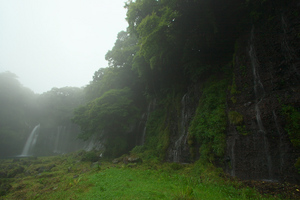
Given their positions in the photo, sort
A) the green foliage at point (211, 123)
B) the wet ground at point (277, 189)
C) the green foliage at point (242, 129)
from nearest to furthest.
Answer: the wet ground at point (277, 189) < the green foliage at point (242, 129) < the green foliage at point (211, 123)

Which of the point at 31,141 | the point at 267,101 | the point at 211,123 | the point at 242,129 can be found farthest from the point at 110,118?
the point at 31,141

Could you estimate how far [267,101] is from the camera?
6305mm

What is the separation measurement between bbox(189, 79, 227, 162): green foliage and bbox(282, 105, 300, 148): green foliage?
2.42 meters

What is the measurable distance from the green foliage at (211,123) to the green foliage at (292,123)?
95.4 inches

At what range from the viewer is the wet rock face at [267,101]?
5469 mm

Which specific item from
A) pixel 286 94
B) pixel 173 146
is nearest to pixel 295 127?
pixel 286 94

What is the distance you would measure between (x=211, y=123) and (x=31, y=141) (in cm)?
4110

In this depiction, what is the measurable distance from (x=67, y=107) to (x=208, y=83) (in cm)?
3734

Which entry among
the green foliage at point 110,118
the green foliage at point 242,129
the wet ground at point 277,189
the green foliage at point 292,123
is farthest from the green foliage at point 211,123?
the green foliage at point 110,118

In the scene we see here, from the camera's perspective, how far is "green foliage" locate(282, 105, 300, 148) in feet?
16.6

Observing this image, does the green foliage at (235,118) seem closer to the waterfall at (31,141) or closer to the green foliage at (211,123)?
the green foliage at (211,123)

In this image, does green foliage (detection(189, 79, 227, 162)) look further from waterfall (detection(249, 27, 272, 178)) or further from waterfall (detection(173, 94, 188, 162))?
waterfall (detection(249, 27, 272, 178))

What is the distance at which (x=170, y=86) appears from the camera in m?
15.1

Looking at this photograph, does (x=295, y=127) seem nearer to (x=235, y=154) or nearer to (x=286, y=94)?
(x=286, y=94)
